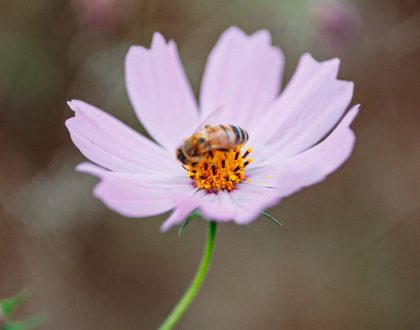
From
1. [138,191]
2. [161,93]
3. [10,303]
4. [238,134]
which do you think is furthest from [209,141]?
[10,303]

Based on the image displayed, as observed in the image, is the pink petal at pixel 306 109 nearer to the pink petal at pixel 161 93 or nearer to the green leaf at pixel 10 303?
the pink petal at pixel 161 93

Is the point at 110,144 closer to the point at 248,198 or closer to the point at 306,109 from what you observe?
the point at 248,198

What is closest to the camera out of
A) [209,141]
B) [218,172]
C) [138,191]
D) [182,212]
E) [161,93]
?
[182,212]

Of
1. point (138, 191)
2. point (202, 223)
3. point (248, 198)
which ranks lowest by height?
point (202, 223)

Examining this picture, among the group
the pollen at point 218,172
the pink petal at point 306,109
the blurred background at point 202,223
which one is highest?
the pink petal at point 306,109

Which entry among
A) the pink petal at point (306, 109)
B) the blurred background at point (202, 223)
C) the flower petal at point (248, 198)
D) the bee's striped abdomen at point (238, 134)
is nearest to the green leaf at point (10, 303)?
the flower petal at point (248, 198)
